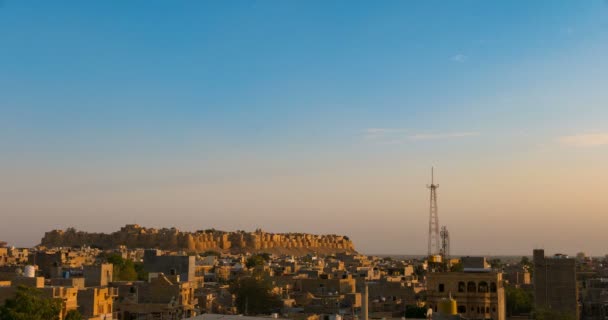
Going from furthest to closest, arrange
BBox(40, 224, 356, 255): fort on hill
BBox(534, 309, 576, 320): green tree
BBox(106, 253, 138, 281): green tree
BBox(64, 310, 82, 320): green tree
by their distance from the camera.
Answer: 1. BBox(40, 224, 356, 255): fort on hill
2. BBox(106, 253, 138, 281): green tree
3. BBox(534, 309, 576, 320): green tree
4. BBox(64, 310, 82, 320): green tree

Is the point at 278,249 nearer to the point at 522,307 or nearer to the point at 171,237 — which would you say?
the point at 171,237

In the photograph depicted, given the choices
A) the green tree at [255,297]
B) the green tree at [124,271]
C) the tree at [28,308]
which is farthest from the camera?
the green tree at [124,271]

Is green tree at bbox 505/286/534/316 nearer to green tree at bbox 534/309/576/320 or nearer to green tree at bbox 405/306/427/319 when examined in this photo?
green tree at bbox 534/309/576/320

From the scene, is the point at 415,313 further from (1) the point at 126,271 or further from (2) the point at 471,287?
(1) the point at 126,271

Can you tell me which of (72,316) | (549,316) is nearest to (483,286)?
(549,316)

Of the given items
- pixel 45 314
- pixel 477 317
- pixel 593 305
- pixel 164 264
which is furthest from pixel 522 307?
pixel 45 314

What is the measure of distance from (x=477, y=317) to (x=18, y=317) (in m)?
23.5

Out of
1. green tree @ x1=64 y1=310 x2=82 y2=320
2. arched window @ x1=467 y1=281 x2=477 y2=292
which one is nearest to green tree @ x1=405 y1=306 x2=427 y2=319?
arched window @ x1=467 y1=281 x2=477 y2=292

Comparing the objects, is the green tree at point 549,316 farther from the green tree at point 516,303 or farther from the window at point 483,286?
the green tree at point 516,303

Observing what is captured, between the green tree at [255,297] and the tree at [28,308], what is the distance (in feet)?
56.6

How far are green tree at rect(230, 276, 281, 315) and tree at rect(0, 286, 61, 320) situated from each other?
17260 millimetres

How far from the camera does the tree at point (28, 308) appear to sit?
93.9ft

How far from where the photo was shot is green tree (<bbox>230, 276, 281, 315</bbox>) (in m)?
46.5

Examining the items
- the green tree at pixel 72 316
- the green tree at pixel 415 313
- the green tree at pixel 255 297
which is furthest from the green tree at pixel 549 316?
the green tree at pixel 72 316
